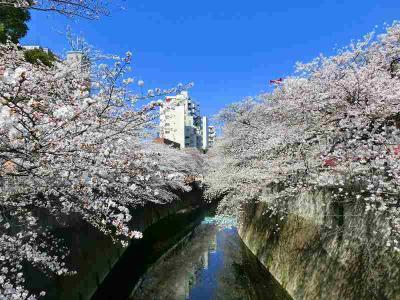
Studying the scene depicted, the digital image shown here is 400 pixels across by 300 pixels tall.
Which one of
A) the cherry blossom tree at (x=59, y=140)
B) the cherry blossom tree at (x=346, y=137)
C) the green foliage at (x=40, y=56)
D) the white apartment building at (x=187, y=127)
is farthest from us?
the white apartment building at (x=187, y=127)

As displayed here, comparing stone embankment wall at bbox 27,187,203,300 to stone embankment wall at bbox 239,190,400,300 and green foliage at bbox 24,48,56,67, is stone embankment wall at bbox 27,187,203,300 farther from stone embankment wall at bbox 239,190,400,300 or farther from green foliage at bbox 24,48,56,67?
green foliage at bbox 24,48,56,67

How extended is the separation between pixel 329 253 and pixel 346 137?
3.77 meters

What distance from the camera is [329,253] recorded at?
42.9 ft

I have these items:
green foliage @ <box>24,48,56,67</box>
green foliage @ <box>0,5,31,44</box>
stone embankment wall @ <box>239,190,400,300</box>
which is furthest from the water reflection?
green foliage @ <box>0,5,31,44</box>

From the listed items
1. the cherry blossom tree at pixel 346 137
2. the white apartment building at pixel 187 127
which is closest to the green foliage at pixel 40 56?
the cherry blossom tree at pixel 346 137

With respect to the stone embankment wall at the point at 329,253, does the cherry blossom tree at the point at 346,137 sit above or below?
above

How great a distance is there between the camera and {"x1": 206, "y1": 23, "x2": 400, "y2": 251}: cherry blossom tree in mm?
9367

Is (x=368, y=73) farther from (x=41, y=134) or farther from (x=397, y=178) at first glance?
(x=41, y=134)

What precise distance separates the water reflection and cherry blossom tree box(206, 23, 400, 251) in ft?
9.78

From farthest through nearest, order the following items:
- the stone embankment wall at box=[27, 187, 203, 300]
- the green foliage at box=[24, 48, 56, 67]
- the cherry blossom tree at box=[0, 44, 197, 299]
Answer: the green foliage at box=[24, 48, 56, 67] < the stone embankment wall at box=[27, 187, 203, 300] < the cherry blossom tree at box=[0, 44, 197, 299]

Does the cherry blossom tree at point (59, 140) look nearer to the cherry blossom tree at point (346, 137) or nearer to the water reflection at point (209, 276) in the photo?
the cherry blossom tree at point (346, 137)

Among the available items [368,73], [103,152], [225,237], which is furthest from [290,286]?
[225,237]

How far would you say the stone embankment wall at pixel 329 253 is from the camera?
993cm

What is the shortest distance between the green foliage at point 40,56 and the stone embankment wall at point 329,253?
1409 cm
